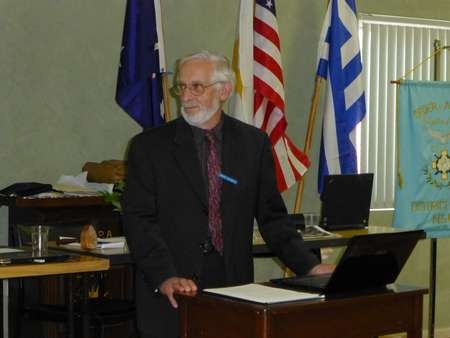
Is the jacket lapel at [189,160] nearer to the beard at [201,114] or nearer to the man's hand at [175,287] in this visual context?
the beard at [201,114]

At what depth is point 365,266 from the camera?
2664 mm

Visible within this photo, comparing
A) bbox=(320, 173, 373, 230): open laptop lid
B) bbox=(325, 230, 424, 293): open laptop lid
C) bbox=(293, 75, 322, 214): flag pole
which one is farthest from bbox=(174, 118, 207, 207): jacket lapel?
bbox=(293, 75, 322, 214): flag pole

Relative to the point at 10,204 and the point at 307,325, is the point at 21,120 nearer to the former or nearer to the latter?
the point at 10,204

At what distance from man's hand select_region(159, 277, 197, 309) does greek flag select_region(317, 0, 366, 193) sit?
11.3ft

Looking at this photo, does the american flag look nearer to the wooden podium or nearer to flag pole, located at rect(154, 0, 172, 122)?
flag pole, located at rect(154, 0, 172, 122)

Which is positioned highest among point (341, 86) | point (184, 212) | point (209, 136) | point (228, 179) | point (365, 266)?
point (341, 86)

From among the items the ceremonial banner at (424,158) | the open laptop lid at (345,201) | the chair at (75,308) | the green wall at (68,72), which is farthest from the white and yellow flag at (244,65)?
the chair at (75,308)

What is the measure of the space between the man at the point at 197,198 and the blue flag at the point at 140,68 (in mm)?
2374

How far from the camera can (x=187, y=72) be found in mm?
3033

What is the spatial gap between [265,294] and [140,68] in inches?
123

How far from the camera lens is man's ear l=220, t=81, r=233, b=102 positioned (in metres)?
3.10

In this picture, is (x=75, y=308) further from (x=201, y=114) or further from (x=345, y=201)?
(x=201, y=114)

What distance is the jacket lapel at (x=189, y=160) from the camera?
304cm

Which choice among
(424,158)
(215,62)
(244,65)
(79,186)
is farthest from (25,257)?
(424,158)
